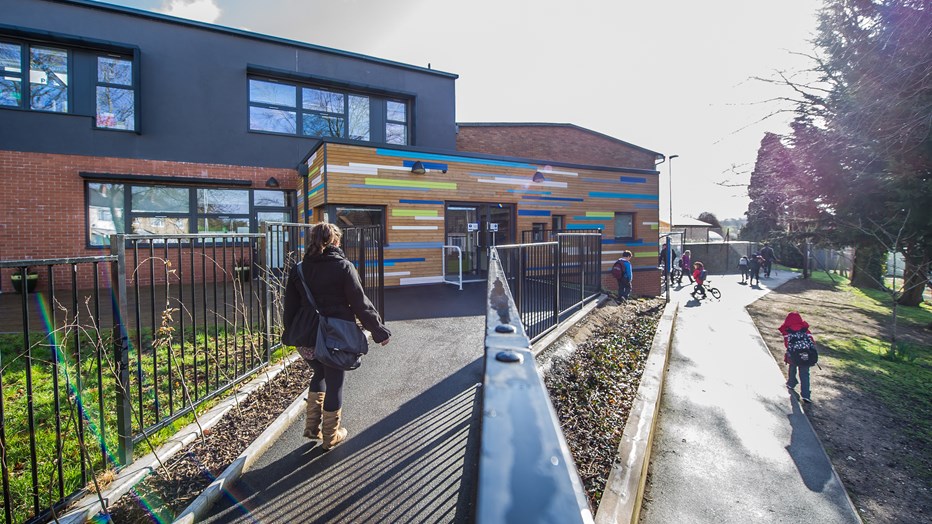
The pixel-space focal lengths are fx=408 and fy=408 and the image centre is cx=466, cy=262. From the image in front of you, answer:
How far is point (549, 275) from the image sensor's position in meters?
6.40

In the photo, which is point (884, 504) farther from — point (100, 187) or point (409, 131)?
point (100, 187)

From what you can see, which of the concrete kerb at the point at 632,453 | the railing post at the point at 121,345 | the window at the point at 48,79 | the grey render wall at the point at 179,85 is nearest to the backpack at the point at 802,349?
the concrete kerb at the point at 632,453

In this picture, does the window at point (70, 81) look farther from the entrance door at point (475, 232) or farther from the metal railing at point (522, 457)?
the metal railing at point (522, 457)

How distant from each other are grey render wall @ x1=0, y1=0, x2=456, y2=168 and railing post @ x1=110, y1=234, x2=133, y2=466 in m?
11.7

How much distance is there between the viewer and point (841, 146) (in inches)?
406

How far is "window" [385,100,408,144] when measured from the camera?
1531 cm

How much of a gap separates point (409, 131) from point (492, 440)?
1596 cm

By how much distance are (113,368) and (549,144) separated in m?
19.6

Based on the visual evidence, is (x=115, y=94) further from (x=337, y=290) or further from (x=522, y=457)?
(x=522, y=457)

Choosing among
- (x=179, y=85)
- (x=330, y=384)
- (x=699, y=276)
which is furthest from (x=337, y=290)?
(x=699, y=276)

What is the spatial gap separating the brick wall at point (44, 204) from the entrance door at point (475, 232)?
9415 millimetres

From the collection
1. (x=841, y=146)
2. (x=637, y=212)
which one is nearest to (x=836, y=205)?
(x=841, y=146)

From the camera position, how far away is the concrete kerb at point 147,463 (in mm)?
2391

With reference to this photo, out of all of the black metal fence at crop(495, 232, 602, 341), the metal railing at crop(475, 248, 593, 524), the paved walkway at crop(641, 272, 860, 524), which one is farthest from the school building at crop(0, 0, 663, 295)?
the metal railing at crop(475, 248, 593, 524)
